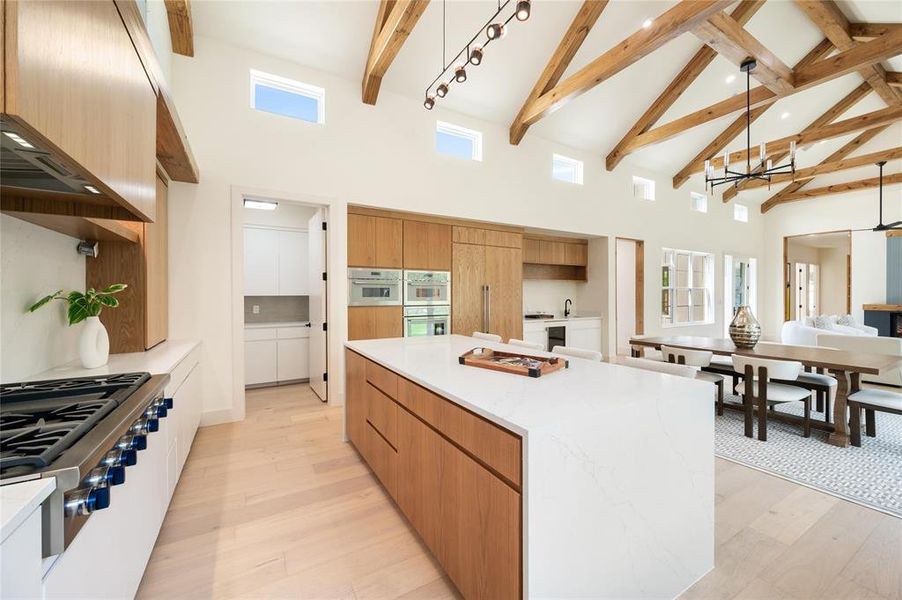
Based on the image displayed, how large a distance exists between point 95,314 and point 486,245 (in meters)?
4.30

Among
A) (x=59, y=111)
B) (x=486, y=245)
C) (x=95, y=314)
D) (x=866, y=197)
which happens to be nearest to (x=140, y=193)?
(x=59, y=111)

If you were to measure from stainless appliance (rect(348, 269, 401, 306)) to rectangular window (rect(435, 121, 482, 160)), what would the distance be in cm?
188

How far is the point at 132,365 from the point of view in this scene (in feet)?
7.11

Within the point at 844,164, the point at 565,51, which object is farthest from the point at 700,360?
the point at 844,164

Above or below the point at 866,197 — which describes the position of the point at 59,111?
below

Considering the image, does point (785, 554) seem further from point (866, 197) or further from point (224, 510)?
point (866, 197)

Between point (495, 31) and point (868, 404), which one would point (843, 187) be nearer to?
point (868, 404)

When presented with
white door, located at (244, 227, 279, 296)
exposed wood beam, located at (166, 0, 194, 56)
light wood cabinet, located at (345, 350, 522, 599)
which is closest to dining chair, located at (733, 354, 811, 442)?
light wood cabinet, located at (345, 350, 522, 599)

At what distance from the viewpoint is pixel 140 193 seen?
1608 millimetres

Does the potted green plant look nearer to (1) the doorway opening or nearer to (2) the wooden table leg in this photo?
(2) the wooden table leg

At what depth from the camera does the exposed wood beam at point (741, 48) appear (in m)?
3.63

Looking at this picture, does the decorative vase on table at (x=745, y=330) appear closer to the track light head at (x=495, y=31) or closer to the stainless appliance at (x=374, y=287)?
the track light head at (x=495, y=31)

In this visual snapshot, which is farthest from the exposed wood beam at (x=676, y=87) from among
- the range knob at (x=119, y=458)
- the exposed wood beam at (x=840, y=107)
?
the range knob at (x=119, y=458)

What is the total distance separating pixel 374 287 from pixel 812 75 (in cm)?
576
